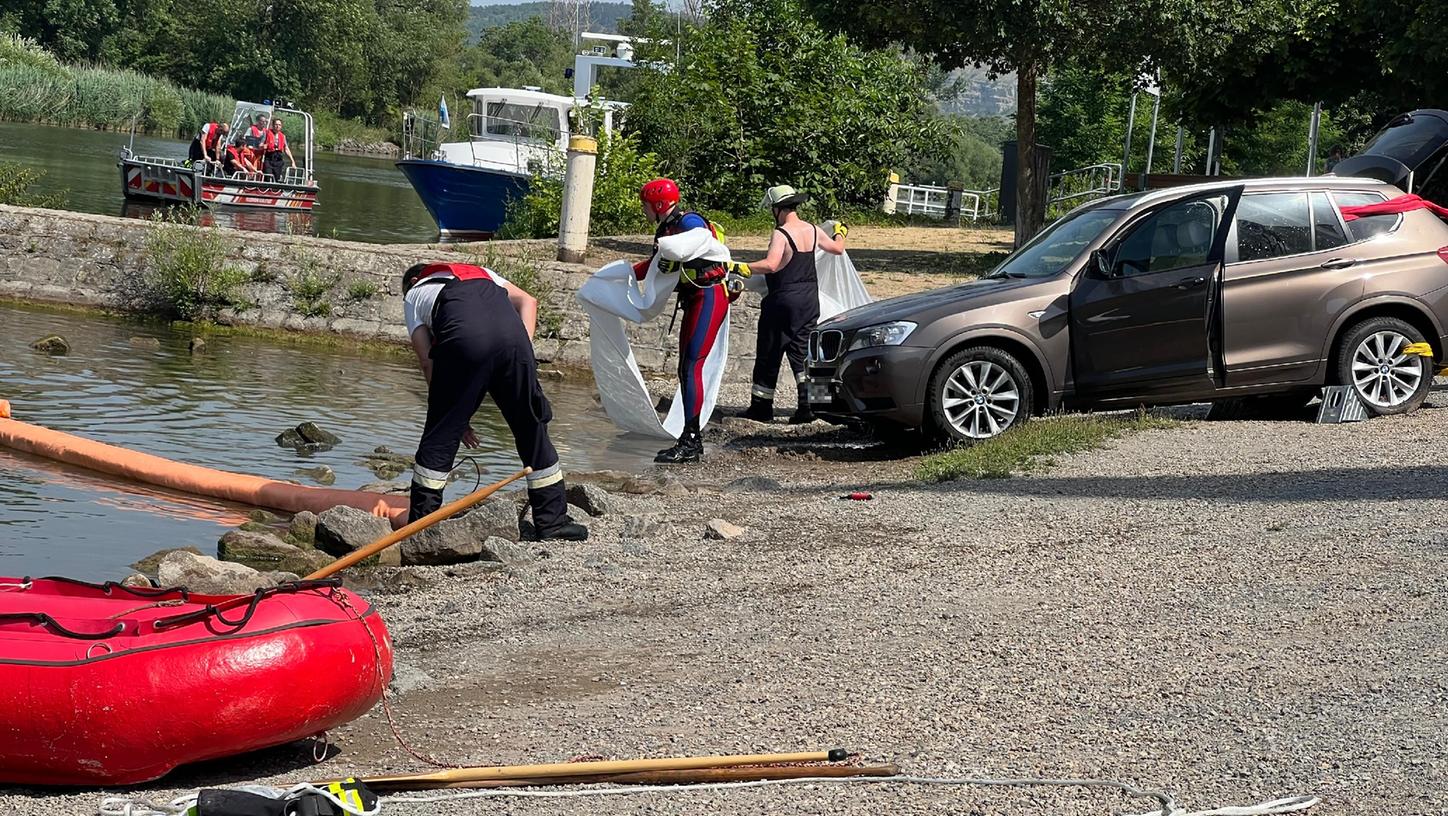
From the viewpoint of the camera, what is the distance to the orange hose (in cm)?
1012

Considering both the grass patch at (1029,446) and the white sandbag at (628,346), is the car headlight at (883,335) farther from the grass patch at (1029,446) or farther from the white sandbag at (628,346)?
the white sandbag at (628,346)

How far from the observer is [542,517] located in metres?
9.11

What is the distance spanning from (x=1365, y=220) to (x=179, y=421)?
30.9 ft

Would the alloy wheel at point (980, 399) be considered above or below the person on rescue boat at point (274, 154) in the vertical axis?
below

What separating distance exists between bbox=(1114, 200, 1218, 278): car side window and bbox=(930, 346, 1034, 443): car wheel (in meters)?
1.06

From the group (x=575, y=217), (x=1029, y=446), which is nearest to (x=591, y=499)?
(x=1029, y=446)

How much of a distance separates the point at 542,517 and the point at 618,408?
4.03 metres

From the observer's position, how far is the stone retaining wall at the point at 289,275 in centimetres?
1869

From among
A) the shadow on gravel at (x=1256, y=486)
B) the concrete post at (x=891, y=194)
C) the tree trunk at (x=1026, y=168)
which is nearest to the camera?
the shadow on gravel at (x=1256, y=486)

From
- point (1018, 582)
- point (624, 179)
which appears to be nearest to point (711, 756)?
point (1018, 582)

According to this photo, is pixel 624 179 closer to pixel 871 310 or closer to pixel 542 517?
pixel 871 310

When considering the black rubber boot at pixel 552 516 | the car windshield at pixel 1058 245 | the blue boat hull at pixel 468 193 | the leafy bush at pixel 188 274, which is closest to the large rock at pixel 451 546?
the black rubber boot at pixel 552 516

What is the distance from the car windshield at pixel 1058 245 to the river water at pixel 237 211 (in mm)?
12967

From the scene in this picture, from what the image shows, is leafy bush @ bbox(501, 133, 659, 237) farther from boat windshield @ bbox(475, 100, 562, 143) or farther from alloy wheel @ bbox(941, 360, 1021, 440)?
alloy wheel @ bbox(941, 360, 1021, 440)
